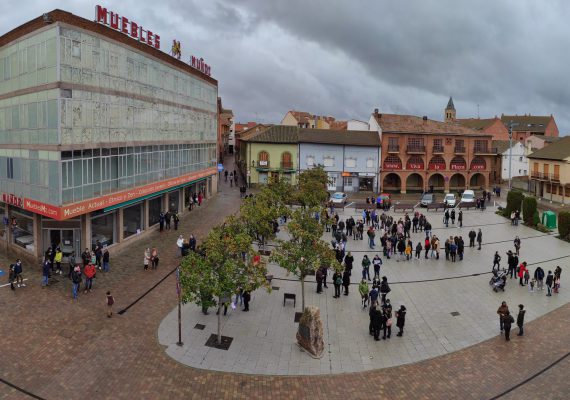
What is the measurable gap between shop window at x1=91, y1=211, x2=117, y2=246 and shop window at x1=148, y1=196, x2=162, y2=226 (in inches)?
207

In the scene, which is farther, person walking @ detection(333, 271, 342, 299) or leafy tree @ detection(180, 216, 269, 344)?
person walking @ detection(333, 271, 342, 299)

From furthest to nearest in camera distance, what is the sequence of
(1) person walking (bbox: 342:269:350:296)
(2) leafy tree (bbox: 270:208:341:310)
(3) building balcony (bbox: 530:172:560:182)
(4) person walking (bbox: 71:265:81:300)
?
(3) building balcony (bbox: 530:172:560:182), (1) person walking (bbox: 342:269:350:296), (4) person walking (bbox: 71:265:81:300), (2) leafy tree (bbox: 270:208:341:310)

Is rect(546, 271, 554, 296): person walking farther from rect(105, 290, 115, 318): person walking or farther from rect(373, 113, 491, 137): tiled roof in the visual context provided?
rect(373, 113, 491, 137): tiled roof

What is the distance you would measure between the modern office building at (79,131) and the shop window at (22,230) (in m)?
0.06

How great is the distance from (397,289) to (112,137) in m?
18.5

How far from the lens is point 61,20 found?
22578 millimetres

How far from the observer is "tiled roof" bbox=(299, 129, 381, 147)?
62.1 metres

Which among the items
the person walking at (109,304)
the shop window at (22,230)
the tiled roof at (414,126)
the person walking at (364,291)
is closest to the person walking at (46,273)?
the person walking at (109,304)

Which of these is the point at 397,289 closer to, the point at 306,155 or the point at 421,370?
the point at 421,370

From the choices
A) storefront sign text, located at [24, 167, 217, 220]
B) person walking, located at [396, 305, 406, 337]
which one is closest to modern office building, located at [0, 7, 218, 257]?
storefront sign text, located at [24, 167, 217, 220]

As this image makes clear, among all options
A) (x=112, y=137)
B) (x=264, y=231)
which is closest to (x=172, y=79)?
(x=112, y=137)

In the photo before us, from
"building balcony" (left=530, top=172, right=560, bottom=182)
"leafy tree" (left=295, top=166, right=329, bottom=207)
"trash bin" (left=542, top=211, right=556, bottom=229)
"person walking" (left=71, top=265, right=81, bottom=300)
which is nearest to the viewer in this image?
"person walking" (left=71, top=265, right=81, bottom=300)

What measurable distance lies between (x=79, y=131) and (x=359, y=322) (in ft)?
56.7

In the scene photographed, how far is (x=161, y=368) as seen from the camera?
14625 millimetres
